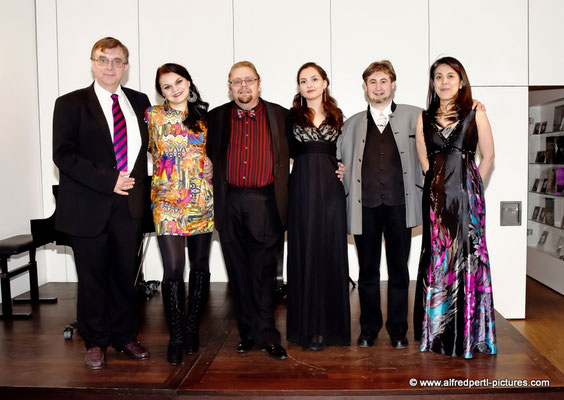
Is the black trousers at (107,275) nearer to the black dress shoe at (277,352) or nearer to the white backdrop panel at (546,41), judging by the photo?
the black dress shoe at (277,352)

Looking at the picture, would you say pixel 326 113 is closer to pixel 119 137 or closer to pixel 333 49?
pixel 119 137

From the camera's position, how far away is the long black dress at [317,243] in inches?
127

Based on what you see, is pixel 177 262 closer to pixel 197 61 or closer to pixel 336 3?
pixel 197 61

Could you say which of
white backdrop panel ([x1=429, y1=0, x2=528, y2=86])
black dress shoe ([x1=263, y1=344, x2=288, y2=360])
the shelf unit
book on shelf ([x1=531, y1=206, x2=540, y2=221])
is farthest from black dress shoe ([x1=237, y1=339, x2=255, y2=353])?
book on shelf ([x1=531, y1=206, x2=540, y2=221])

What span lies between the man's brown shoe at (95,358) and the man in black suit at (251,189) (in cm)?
84

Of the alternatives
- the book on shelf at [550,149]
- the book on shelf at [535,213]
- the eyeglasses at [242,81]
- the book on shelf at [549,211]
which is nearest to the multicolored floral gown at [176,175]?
the eyeglasses at [242,81]

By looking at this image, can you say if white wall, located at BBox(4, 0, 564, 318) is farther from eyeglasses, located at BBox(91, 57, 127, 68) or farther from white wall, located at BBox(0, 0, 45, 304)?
eyeglasses, located at BBox(91, 57, 127, 68)

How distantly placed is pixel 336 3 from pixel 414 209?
2.80 metres

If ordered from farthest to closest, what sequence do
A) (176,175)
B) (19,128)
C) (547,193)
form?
(547,193) → (19,128) → (176,175)

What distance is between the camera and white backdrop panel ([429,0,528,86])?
202 inches

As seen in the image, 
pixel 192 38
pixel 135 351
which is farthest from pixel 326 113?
pixel 192 38

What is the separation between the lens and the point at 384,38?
5188mm

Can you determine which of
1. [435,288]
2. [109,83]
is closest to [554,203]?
[435,288]

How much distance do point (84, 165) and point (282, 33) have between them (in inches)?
114
